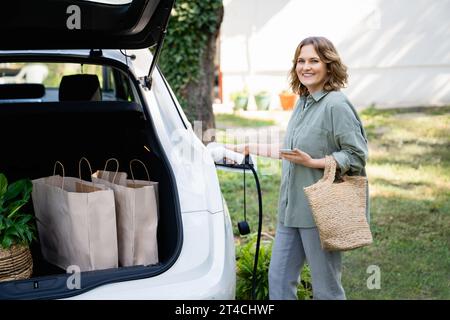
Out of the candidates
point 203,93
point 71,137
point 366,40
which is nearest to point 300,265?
point 71,137

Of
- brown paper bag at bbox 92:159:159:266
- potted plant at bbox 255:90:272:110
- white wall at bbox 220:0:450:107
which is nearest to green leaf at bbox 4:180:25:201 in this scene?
brown paper bag at bbox 92:159:159:266

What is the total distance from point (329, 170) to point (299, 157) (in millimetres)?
131

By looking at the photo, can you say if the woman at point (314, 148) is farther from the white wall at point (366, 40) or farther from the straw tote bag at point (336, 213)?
the white wall at point (366, 40)

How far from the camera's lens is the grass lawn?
343 cm

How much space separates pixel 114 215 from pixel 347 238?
36.0 inches

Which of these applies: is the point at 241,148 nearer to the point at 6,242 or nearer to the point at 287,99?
the point at 6,242

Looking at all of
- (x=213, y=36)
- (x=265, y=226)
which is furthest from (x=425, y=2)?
(x=265, y=226)

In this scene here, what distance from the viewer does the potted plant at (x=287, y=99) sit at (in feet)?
33.8

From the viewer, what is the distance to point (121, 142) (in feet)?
8.73

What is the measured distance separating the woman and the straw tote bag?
0.25ft

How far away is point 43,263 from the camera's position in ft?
7.50

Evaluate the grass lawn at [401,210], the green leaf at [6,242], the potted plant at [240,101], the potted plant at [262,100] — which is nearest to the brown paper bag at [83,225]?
the green leaf at [6,242]

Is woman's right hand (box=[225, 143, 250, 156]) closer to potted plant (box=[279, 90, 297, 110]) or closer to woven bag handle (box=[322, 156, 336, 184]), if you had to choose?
woven bag handle (box=[322, 156, 336, 184])

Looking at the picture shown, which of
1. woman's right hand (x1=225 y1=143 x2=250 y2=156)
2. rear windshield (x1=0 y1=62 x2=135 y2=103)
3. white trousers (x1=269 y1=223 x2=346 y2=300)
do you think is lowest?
white trousers (x1=269 y1=223 x2=346 y2=300)
